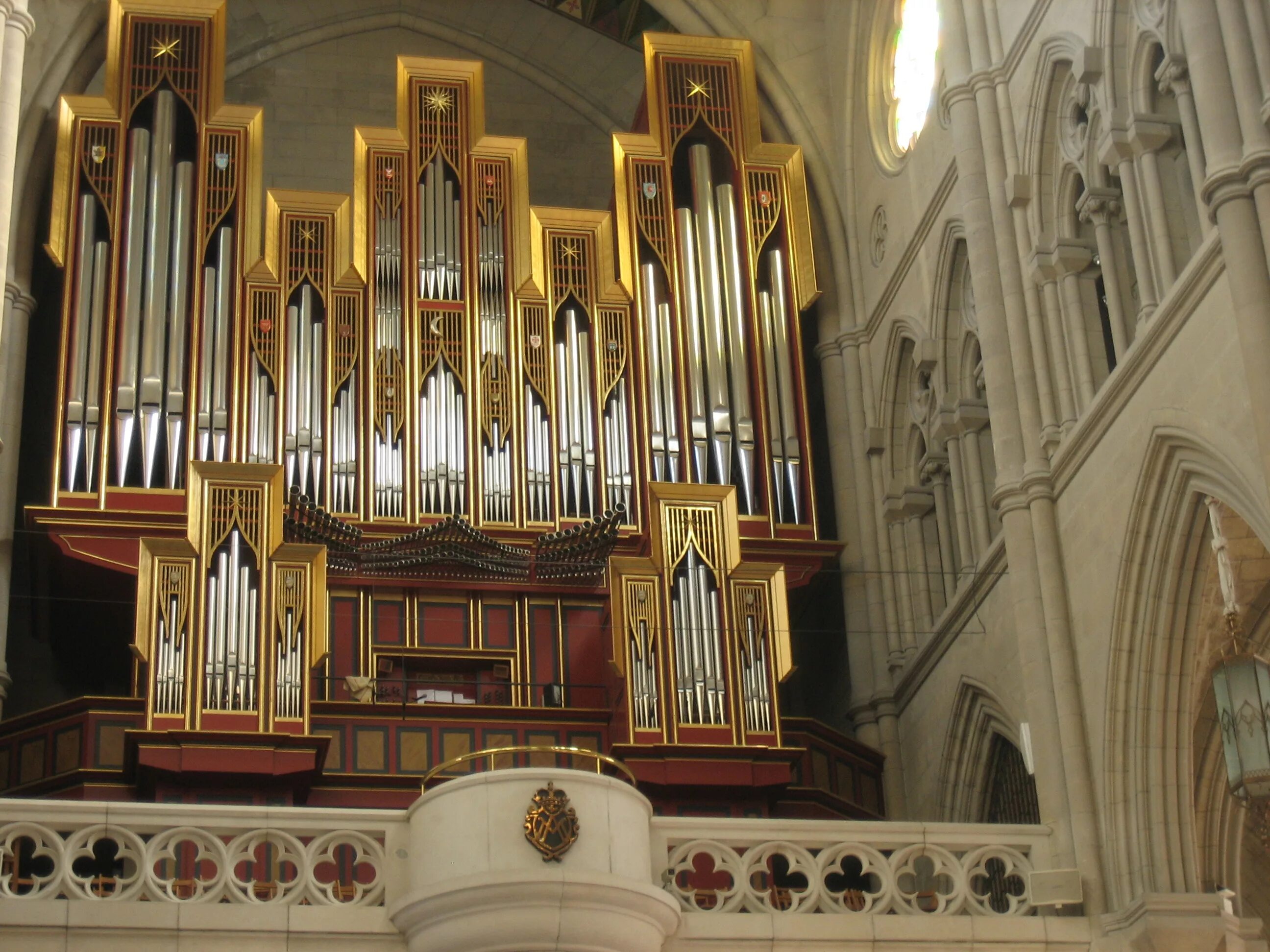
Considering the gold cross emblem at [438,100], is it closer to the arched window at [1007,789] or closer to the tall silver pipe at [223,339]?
the tall silver pipe at [223,339]

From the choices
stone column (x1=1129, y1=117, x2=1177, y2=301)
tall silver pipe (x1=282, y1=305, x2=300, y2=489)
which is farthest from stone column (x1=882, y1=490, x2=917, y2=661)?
stone column (x1=1129, y1=117, x2=1177, y2=301)

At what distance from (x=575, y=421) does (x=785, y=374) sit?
2138 millimetres

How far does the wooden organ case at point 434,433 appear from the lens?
1702 centimetres

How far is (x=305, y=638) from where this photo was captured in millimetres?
16984

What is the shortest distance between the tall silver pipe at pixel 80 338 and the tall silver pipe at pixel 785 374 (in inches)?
251

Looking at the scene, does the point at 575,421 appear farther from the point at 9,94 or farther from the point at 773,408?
the point at 9,94

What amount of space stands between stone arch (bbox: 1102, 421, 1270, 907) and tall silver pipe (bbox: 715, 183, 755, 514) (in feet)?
19.4

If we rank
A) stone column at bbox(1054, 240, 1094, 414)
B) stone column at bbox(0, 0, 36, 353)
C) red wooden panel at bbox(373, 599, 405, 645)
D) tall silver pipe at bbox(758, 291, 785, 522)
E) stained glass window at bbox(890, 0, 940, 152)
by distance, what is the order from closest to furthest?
1. stone column at bbox(0, 0, 36, 353)
2. stone column at bbox(1054, 240, 1094, 414)
3. red wooden panel at bbox(373, 599, 405, 645)
4. tall silver pipe at bbox(758, 291, 785, 522)
5. stained glass window at bbox(890, 0, 940, 152)

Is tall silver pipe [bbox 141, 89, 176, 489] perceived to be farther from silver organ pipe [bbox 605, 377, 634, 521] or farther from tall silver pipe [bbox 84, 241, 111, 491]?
silver organ pipe [bbox 605, 377, 634, 521]

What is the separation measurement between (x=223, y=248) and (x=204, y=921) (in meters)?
9.15

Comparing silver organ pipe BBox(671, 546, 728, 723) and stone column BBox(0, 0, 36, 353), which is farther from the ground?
stone column BBox(0, 0, 36, 353)

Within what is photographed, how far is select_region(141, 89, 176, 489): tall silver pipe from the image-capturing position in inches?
778

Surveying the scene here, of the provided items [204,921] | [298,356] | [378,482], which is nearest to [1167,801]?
[204,921]

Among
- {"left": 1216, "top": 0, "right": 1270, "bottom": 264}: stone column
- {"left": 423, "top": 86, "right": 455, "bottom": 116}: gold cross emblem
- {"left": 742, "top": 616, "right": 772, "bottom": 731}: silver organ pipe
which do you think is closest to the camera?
{"left": 1216, "top": 0, "right": 1270, "bottom": 264}: stone column
